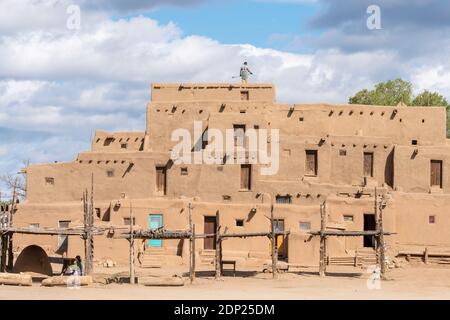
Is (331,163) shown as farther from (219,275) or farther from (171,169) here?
(219,275)

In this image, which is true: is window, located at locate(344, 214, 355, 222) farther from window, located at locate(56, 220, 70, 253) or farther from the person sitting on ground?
the person sitting on ground

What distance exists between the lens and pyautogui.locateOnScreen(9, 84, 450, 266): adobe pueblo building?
4328 cm

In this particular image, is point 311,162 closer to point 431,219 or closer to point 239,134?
point 239,134

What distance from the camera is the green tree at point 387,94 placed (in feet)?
208

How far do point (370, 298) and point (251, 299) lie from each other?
14.1 ft

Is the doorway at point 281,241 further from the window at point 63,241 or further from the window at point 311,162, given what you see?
the window at point 63,241

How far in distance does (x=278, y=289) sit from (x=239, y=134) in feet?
47.7

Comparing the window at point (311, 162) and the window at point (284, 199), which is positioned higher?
the window at point (311, 162)

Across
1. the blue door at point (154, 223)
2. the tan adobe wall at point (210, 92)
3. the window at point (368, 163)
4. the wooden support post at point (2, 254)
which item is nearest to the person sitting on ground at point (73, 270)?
the wooden support post at point (2, 254)

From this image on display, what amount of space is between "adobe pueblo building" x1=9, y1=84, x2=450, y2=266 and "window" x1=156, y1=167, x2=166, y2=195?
0.05m

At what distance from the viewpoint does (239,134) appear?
1859 inches

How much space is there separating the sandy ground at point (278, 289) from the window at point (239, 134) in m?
8.94

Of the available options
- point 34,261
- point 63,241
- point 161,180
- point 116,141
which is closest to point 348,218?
point 161,180

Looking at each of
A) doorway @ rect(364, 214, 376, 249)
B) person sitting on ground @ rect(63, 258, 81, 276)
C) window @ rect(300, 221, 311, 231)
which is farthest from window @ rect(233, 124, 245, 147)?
person sitting on ground @ rect(63, 258, 81, 276)
